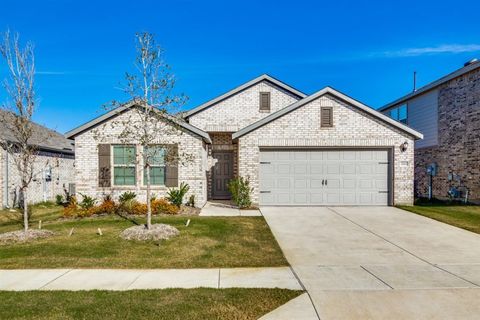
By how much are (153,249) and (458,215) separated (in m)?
11.3

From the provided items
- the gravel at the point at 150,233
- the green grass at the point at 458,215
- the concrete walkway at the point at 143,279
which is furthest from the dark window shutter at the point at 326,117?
the concrete walkway at the point at 143,279

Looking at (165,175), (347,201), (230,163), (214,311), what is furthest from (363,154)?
(214,311)

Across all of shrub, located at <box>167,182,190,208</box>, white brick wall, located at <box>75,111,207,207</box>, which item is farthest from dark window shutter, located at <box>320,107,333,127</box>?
shrub, located at <box>167,182,190,208</box>

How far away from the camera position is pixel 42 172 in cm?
1636

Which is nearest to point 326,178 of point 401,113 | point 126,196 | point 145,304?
point 126,196

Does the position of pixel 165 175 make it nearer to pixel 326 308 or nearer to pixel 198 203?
pixel 198 203

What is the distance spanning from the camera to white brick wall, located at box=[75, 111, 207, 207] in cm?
1294

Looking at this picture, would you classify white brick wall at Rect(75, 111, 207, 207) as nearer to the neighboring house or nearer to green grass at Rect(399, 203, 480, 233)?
the neighboring house

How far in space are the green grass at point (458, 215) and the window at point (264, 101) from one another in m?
9.18

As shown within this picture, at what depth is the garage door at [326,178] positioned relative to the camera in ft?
44.2

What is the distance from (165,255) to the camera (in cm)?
666

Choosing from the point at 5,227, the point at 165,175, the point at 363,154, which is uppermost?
the point at 363,154

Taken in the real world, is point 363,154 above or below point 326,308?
above

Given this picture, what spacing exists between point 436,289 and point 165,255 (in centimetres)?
514
